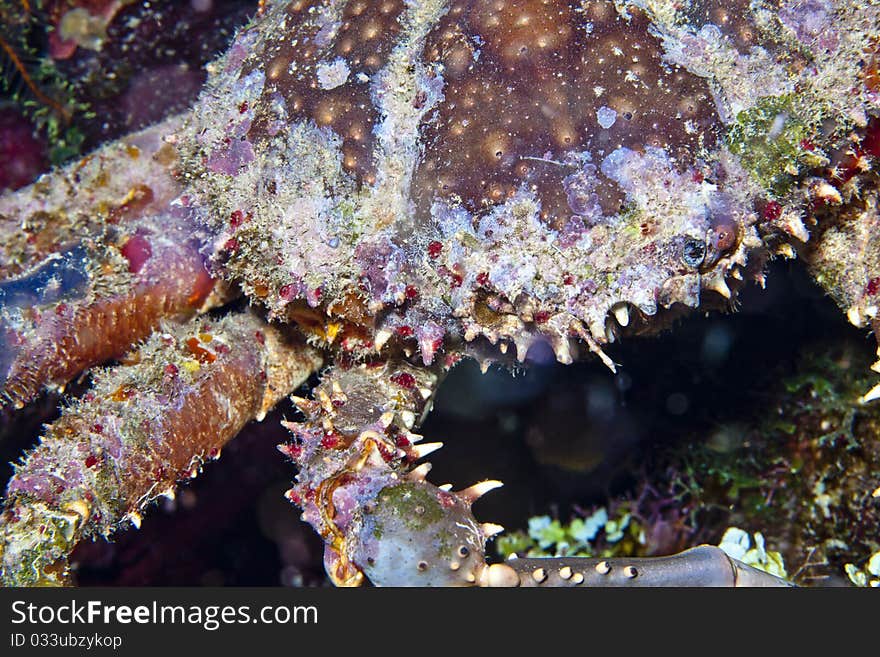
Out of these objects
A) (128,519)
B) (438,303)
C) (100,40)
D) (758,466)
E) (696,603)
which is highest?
(100,40)

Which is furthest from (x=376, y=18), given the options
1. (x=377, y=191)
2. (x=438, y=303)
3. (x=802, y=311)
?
(x=802, y=311)

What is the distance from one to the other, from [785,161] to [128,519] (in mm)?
2461

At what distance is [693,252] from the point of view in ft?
6.05

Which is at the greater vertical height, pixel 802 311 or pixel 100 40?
pixel 100 40

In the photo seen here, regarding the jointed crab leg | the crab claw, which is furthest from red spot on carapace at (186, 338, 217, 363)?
the jointed crab leg

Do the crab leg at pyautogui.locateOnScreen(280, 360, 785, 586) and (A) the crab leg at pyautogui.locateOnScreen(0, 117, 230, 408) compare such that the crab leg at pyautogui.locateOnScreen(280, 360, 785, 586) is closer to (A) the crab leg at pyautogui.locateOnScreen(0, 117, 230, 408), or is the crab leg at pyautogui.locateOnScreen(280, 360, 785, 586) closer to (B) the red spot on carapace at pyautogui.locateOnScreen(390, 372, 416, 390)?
(B) the red spot on carapace at pyautogui.locateOnScreen(390, 372, 416, 390)

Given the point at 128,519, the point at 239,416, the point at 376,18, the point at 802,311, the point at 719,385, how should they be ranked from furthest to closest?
1. the point at 719,385
2. the point at 802,311
3. the point at 239,416
4. the point at 128,519
5. the point at 376,18

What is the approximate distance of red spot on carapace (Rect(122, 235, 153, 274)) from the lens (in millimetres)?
2637

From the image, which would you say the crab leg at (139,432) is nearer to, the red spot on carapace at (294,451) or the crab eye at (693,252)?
the red spot on carapace at (294,451)

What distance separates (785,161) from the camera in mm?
1908

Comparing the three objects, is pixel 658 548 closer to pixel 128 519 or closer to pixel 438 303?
pixel 438 303

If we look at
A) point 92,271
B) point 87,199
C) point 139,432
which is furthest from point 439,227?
point 87,199

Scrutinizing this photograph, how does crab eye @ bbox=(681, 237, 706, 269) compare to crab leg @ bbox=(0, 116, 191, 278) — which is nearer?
crab eye @ bbox=(681, 237, 706, 269)

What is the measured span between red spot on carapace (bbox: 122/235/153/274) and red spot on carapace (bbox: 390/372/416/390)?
1.13 metres
